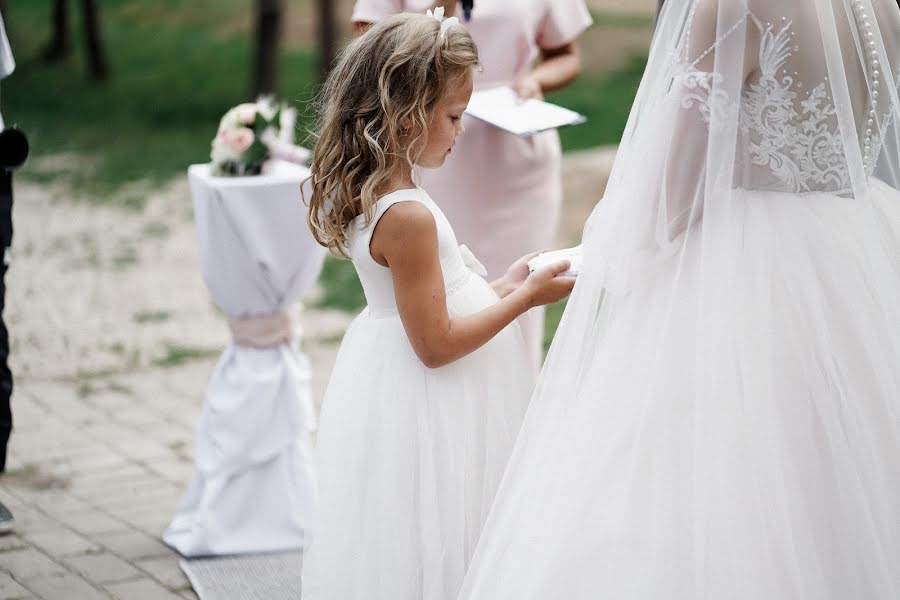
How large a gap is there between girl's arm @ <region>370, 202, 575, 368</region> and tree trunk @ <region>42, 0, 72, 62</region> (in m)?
18.8

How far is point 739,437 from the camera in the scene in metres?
2.45

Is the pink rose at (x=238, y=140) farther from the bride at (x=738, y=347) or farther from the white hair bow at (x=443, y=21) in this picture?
the bride at (x=738, y=347)

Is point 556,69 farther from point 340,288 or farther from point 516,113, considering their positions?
point 340,288

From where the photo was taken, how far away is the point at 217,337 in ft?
23.4

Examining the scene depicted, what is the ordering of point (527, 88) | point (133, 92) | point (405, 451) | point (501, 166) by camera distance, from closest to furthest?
point (405, 451), point (527, 88), point (501, 166), point (133, 92)

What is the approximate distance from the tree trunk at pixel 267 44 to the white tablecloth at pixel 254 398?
34.4ft

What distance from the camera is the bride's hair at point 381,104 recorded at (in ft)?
8.85

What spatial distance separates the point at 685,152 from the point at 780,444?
630 mm

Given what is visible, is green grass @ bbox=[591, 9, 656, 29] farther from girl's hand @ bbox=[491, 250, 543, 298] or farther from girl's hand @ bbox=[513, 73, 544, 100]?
girl's hand @ bbox=[491, 250, 543, 298]

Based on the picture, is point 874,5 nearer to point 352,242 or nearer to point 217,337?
point 352,242

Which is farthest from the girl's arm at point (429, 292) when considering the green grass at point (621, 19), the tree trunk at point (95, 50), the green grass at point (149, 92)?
the green grass at point (621, 19)

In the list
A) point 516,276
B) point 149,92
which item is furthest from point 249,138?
point 149,92

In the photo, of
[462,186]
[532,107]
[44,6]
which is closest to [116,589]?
[462,186]

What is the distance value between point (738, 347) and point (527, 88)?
1615mm
